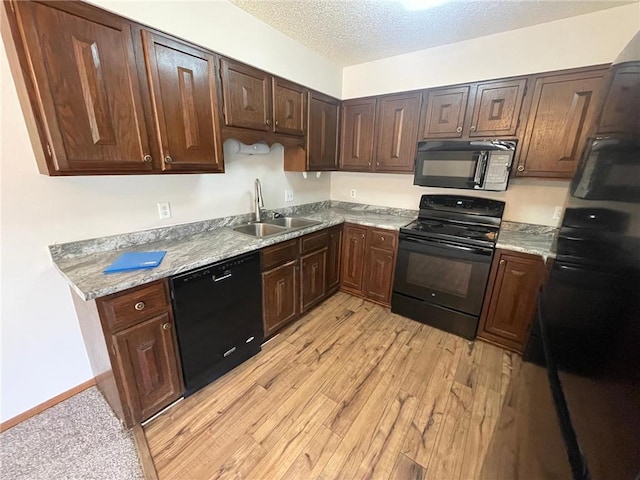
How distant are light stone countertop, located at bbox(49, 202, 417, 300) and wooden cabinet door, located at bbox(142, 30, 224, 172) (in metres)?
0.53

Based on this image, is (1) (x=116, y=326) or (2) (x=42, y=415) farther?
(2) (x=42, y=415)

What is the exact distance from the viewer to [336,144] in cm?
300

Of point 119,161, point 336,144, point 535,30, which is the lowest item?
point 119,161

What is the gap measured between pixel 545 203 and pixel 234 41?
112 inches

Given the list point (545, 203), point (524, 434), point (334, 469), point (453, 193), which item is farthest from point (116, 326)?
point (545, 203)

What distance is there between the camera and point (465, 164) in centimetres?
230

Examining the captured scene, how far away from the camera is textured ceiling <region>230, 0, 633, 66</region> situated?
1.80 metres

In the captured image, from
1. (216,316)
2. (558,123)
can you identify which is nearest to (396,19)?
(558,123)

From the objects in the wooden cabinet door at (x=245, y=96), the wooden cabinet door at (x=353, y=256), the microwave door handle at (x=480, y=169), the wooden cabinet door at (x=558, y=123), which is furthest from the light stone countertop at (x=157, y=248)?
the wooden cabinet door at (x=558, y=123)

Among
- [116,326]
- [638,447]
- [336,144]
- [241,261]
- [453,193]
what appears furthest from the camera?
[336,144]

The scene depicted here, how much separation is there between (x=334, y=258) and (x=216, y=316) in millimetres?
1467

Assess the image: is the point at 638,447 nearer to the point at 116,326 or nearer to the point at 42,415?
the point at 116,326

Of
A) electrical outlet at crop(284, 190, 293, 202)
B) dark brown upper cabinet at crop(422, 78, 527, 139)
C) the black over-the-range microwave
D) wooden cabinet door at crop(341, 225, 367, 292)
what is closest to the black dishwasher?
electrical outlet at crop(284, 190, 293, 202)

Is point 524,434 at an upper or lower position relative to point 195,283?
lower
